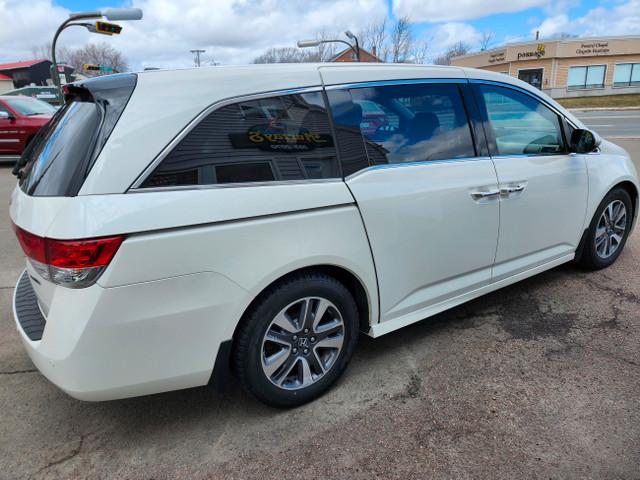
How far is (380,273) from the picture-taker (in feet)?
8.35

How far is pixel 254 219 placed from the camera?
2100mm

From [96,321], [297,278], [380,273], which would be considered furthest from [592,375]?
[96,321]

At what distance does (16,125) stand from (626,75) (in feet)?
170

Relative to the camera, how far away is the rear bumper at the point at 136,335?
185cm

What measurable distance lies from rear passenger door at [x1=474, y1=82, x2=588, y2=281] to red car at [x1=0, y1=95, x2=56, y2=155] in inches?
438

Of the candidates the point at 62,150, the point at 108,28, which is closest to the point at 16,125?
the point at 108,28

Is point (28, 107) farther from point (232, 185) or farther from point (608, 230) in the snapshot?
point (608, 230)

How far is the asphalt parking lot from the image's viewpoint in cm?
207

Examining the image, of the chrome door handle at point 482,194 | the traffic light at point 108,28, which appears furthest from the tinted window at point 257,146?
the traffic light at point 108,28

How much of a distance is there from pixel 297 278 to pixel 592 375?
1820mm

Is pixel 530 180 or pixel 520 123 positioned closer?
pixel 530 180

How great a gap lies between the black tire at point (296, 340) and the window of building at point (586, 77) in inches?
2033

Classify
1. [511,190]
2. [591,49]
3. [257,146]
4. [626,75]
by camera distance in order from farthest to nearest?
[626,75], [591,49], [511,190], [257,146]

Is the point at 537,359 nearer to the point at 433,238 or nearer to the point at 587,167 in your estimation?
the point at 433,238
